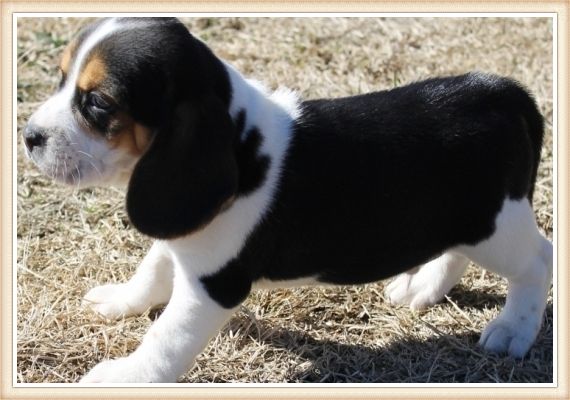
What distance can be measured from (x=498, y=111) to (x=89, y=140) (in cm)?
200

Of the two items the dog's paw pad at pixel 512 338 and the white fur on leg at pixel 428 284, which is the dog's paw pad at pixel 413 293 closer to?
the white fur on leg at pixel 428 284

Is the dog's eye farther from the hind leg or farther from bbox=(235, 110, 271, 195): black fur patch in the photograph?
the hind leg

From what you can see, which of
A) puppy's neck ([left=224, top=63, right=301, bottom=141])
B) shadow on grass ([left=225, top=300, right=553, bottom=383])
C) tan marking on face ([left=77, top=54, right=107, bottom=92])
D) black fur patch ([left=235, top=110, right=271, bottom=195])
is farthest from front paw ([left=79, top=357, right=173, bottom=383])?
tan marking on face ([left=77, top=54, right=107, bottom=92])

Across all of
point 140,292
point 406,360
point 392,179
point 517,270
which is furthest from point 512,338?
point 140,292

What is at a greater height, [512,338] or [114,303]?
[512,338]

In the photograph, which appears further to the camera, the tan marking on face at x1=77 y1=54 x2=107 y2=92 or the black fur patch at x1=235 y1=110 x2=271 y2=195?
the black fur patch at x1=235 y1=110 x2=271 y2=195

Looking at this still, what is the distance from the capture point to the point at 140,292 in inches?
209

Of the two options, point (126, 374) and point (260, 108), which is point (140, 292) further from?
point (260, 108)

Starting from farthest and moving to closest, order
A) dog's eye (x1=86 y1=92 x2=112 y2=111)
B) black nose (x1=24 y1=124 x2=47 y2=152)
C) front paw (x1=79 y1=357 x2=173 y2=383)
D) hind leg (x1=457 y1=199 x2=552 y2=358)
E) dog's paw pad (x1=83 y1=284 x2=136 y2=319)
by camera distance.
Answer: dog's paw pad (x1=83 y1=284 x2=136 y2=319)
hind leg (x1=457 y1=199 x2=552 y2=358)
front paw (x1=79 y1=357 x2=173 y2=383)
black nose (x1=24 y1=124 x2=47 y2=152)
dog's eye (x1=86 y1=92 x2=112 y2=111)

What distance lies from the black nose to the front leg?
84cm

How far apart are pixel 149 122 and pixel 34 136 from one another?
533 mm

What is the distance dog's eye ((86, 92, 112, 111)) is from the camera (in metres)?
4.13

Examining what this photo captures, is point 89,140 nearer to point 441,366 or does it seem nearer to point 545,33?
point 441,366

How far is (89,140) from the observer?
423 centimetres
